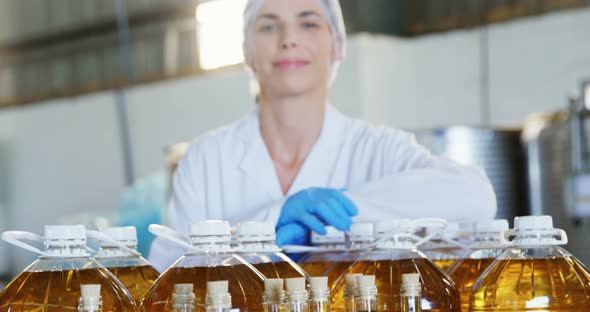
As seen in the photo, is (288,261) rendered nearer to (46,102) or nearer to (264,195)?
(264,195)

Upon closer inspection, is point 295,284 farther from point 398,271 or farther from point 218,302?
Result: point 398,271

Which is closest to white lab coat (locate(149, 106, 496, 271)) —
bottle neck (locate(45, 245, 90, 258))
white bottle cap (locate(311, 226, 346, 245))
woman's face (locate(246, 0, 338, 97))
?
woman's face (locate(246, 0, 338, 97))

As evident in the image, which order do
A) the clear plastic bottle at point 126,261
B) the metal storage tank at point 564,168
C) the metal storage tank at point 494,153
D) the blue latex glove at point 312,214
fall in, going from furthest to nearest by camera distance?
the metal storage tank at point 494,153
the metal storage tank at point 564,168
the blue latex glove at point 312,214
the clear plastic bottle at point 126,261

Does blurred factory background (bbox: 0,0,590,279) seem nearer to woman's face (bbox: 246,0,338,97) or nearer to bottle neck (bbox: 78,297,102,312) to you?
woman's face (bbox: 246,0,338,97)

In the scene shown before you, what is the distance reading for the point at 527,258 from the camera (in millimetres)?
1056

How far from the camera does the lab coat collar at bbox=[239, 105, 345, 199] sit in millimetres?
1887

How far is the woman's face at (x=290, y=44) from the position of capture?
186cm

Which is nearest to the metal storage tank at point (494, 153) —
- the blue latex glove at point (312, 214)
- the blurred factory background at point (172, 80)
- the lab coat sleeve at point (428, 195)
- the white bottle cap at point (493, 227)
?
the blurred factory background at point (172, 80)

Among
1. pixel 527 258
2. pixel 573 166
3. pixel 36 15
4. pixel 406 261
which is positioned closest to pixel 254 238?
pixel 406 261

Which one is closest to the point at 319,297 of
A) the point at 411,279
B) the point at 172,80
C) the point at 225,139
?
the point at 411,279

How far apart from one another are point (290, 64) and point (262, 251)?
0.83 meters

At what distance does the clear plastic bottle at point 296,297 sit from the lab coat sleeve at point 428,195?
647mm

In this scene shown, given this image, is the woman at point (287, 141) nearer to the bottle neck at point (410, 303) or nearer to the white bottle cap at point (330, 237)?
the white bottle cap at point (330, 237)

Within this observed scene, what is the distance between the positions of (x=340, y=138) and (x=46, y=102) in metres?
4.38
